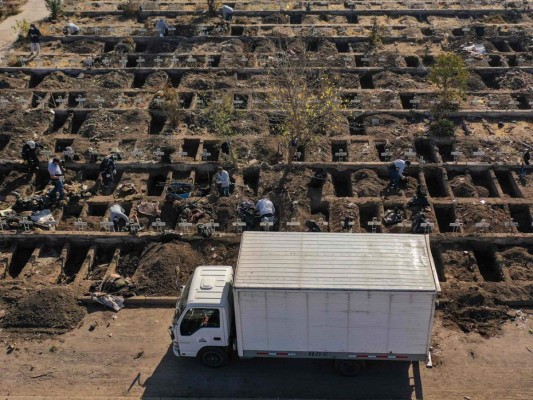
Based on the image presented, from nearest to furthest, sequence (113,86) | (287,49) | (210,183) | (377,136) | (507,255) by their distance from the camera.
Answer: (507,255), (210,183), (377,136), (113,86), (287,49)

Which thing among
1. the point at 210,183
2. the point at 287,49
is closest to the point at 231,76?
the point at 287,49

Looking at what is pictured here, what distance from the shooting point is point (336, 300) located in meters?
14.8

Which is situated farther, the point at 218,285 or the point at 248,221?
the point at 248,221

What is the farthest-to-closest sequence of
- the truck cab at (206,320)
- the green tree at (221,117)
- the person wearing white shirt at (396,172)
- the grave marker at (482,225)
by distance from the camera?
the green tree at (221,117) < the person wearing white shirt at (396,172) < the grave marker at (482,225) < the truck cab at (206,320)

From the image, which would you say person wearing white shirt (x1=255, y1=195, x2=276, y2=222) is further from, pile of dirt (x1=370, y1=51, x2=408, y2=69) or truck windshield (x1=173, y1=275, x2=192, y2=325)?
pile of dirt (x1=370, y1=51, x2=408, y2=69)

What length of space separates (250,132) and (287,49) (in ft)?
25.4

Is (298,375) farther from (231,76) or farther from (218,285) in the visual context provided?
(231,76)

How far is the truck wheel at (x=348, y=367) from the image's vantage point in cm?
1603

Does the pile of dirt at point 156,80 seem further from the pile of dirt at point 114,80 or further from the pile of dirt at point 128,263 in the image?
the pile of dirt at point 128,263

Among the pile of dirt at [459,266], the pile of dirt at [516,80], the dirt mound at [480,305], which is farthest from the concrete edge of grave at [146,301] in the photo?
the pile of dirt at [516,80]

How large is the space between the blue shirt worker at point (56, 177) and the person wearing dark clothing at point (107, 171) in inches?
60.5

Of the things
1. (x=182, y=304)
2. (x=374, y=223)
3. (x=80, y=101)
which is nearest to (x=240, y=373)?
(x=182, y=304)

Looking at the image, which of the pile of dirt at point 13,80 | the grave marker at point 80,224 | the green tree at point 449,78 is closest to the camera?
the grave marker at point 80,224

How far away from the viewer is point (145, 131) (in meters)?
26.5
